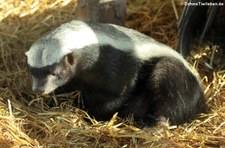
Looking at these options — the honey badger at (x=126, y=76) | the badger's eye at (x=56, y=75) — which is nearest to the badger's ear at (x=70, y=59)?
the honey badger at (x=126, y=76)

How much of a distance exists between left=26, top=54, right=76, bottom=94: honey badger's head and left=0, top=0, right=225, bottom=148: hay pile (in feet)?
1.24

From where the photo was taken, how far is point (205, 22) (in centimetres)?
572

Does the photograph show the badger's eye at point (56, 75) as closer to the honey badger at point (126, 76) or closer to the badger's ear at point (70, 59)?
the honey badger at point (126, 76)

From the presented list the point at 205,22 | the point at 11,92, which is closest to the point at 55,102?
the point at 11,92

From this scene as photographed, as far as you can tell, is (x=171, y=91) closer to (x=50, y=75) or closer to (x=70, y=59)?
(x=70, y=59)

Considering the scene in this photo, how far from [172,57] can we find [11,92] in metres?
1.51

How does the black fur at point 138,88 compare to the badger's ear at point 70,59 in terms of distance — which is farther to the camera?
the black fur at point 138,88

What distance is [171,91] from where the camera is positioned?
4.45 m

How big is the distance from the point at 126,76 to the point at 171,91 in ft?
1.34

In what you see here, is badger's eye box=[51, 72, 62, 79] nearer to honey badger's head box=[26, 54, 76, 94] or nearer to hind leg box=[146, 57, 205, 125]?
honey badger's head box=[26, 54, 76, 94]

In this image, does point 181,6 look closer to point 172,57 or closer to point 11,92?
point 172,57

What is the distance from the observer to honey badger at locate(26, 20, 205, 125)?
164 inches

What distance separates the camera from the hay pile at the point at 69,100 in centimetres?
405

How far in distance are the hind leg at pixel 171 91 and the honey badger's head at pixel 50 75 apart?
79 cm
